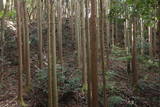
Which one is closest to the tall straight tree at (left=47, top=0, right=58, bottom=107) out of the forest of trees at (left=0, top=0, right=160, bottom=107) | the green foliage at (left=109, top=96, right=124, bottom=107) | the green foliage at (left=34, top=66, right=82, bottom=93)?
the forest of trees at (left=0, top=0, right=160, bottom=107)

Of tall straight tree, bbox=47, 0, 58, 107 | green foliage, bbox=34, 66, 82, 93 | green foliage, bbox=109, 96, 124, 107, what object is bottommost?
green foliage, bbox=109, 96, 124, 107

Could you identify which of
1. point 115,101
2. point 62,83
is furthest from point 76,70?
point 115,101

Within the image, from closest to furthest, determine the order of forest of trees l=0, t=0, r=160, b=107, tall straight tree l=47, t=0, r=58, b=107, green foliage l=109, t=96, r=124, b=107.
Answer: forest of trees l=0, t=0, r=160, b=107 < tall straight tree l=47, t=0, r=58, b=107 < green foliage l=109, t=96, r=124, b=107

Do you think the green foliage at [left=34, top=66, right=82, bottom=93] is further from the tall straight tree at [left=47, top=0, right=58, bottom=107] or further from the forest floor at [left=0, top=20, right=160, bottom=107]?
the tall straight tree at [left=47, top=0, right=58, bottom=107]

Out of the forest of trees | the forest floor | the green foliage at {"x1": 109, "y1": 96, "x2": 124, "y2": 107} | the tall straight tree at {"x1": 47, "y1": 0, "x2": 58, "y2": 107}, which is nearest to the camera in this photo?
the forest of trees

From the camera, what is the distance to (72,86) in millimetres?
10273

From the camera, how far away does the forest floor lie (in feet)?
32.4

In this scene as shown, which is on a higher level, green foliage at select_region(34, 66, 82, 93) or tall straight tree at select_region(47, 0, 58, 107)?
tall straight tree at select_region(47, 0, 58, 107)

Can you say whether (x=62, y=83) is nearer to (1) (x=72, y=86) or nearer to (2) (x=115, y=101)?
(1) (x=72, y=86)

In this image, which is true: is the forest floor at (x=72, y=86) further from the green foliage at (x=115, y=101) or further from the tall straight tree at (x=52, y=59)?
the tall straight tree at (x=52, y=59)

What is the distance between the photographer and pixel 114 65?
56.4 feet

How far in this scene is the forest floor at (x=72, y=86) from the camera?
32.4 ft

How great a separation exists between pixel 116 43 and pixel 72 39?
227 inches

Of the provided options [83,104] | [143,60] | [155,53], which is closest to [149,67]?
[143,60]
